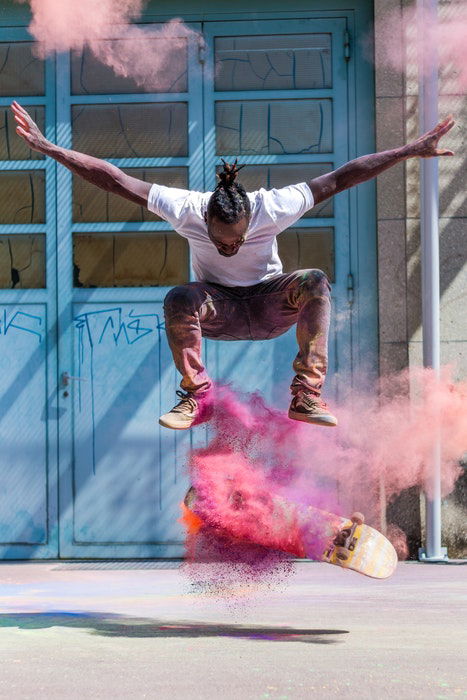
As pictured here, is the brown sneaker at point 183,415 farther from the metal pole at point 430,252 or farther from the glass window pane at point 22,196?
the glass window pane at point 22,196

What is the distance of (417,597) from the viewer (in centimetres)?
747

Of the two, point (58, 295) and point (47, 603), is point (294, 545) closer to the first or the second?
point (47, 603)

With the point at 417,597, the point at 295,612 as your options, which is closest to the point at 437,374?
the point at 417,597

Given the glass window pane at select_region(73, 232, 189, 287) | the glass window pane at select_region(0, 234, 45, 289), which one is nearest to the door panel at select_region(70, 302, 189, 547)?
the glass window pane at select_region(73, 232, 189, 287)

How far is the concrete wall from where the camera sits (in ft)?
30.6

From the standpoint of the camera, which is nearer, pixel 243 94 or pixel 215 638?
pixel 215 638

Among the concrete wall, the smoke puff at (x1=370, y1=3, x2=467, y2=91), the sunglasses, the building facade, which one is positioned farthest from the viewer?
the building facade

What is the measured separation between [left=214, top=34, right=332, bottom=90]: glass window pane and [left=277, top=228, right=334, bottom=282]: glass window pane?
1.24 meters

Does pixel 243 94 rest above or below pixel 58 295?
above

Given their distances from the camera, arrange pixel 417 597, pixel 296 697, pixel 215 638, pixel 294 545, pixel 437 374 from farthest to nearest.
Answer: pixel 437 374 < pixel 417 597 < pixel 294 545 < pixel 215 638 < pixel 296 697

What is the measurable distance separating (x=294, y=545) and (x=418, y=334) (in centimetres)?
318

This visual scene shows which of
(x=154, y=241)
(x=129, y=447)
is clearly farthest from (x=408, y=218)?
(x=129, y=447)

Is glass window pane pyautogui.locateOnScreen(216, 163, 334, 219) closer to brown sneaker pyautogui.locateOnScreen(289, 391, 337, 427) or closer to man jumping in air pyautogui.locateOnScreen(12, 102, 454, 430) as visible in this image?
man jumping in air pyautogui.locateOnScreen(12, 102, 454, 430)

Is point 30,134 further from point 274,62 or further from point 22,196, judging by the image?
point 274,62
